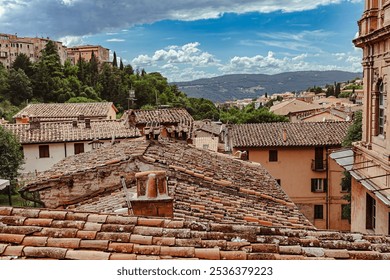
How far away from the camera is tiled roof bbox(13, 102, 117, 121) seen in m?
23.9

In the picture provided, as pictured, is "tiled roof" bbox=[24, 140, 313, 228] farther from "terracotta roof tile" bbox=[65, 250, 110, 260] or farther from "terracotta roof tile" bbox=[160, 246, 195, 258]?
"terracotta roof tile" bbox=[65, 250, 110, 260]

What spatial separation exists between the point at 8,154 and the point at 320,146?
37.2ft

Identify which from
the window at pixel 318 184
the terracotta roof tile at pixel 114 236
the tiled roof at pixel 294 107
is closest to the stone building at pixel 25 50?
the window at pixel 318 184

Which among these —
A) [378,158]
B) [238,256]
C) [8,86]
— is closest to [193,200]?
[238,256]

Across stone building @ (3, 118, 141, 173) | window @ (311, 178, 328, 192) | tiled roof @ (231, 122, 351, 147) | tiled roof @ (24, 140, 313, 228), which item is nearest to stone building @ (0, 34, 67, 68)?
stone building @ (3, 118, 141, 173)

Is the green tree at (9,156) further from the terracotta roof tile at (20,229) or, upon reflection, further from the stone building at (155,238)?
the terracotta roof tile at (20,229)

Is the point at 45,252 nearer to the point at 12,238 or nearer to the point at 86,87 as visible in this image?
the point at 12,238

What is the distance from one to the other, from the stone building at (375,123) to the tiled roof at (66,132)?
37.4 feet

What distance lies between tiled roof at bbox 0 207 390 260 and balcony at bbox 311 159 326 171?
13907 millimetres

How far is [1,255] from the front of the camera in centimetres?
227

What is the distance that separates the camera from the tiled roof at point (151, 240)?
A: 2.32 m

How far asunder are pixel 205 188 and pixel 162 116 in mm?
13703

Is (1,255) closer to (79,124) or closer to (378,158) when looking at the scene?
(378,158)

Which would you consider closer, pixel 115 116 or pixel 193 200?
pixel 193 200
